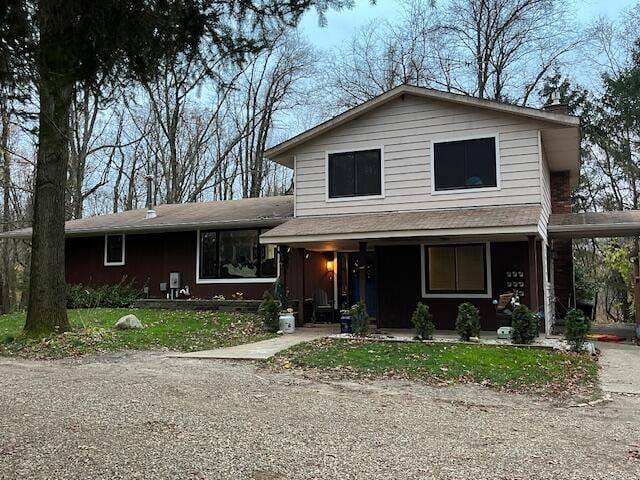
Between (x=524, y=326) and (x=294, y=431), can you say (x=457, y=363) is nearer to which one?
(x=524, y=326)

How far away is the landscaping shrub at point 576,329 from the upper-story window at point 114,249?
13.3 metres

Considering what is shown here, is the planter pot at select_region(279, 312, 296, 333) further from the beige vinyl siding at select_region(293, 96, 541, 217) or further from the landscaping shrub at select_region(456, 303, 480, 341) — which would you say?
the landscaping shrub at select_region(456, 303, 480, 341)

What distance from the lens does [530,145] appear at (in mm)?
11766

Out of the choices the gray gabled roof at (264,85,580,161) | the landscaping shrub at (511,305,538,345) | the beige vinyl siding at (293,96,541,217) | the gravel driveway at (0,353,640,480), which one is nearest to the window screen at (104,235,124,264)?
the gray gabled roof at (264,85,580,161)

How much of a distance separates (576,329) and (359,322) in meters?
3.91

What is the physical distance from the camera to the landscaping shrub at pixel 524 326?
9930 millimetres

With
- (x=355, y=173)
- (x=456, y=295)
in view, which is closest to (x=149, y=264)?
(x=355, y=173)

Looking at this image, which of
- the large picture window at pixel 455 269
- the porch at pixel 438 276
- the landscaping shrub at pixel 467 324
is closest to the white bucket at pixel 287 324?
the porch at pixel 438 276

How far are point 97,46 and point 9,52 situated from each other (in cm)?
57

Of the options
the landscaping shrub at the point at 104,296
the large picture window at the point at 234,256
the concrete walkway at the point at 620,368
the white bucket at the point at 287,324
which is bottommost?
the concrete walkway at the point at 620,368

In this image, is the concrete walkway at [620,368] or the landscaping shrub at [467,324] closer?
the concrete walkway at [620,368]

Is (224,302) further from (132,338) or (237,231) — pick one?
(132,338)

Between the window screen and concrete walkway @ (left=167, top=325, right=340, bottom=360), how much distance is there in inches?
318

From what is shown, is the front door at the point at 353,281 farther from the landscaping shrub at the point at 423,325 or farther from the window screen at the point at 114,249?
the window screen at the point at 114,249
